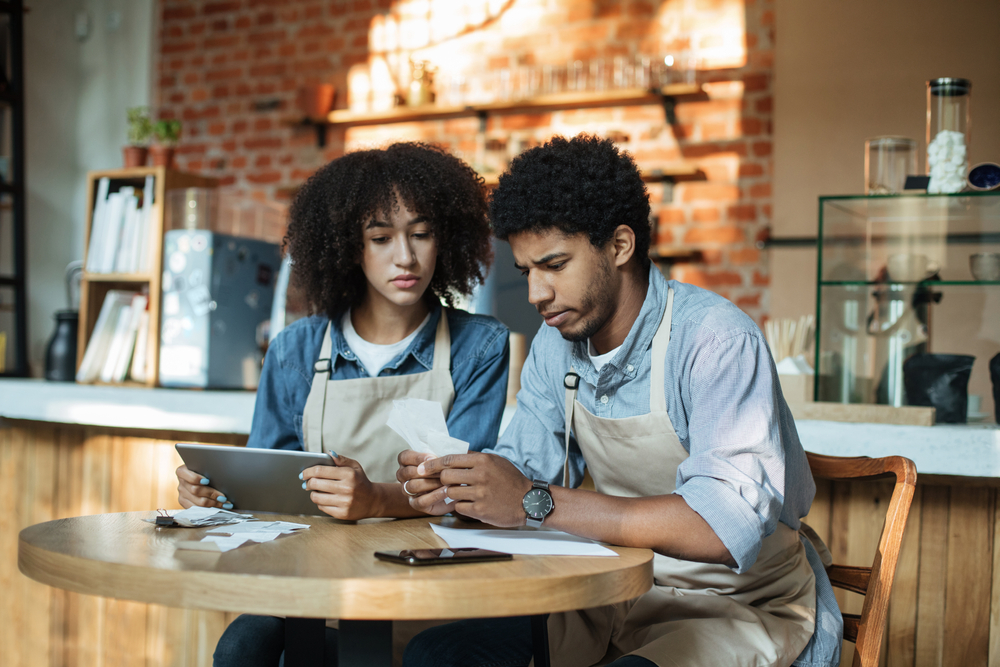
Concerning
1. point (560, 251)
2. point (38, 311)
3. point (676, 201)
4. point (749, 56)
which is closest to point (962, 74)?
point (749, 56)

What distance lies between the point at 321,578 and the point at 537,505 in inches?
13.3

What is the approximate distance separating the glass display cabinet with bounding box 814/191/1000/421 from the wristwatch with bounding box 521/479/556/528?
0.87 m

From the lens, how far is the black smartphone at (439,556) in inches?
37.4

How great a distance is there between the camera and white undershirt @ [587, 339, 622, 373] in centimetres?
134

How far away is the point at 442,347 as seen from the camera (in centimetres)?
168

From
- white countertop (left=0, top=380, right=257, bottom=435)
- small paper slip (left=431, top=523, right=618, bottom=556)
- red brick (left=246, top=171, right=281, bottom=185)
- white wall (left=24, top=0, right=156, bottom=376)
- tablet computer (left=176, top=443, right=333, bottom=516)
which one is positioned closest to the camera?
small paper slip (left=431, top=523, right=618, bottom=556)

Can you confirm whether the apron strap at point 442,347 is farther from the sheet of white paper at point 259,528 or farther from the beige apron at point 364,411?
the sheet of white paper at point 259,528

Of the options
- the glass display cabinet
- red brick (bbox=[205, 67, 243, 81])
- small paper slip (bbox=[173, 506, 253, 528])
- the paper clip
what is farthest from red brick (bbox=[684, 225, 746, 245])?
the paper clip

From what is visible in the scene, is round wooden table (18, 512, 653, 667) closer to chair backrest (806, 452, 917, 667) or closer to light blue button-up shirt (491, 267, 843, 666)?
light blue button-up shirt (491, 267, 843, 666)

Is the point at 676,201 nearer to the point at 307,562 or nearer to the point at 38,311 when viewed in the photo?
the point at 38,311

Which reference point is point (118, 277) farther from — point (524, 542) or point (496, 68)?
point (496, 68)

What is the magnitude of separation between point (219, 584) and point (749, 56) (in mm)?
3585

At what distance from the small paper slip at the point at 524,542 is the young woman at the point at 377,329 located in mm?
396

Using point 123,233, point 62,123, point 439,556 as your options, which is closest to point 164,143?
point 123,233
